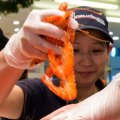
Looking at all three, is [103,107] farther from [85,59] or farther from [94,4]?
[94,4]

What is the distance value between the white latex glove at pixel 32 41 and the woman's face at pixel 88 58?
0.73 ft

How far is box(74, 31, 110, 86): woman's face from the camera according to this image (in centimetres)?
112

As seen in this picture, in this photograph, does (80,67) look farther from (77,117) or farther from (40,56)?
(77,117)

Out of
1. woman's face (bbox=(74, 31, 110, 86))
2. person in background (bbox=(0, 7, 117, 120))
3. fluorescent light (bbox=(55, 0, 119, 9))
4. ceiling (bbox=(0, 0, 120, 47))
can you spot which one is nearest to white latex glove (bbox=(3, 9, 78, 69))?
person in background (bbox=(0, 7, 117, 120))

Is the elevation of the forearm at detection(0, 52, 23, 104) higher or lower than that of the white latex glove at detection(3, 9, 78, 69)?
lower

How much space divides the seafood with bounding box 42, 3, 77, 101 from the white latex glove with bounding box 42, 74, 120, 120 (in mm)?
80

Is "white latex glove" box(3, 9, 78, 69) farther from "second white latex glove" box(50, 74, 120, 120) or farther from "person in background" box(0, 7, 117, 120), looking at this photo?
"second white latex glove" box(50, 74, 120, 120)

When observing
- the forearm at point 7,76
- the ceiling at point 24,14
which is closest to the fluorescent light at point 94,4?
the ceiling at point 24,14

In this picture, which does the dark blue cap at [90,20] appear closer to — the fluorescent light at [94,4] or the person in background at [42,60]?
the person in background at [42,60]

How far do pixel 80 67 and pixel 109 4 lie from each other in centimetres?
318

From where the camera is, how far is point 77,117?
70cm

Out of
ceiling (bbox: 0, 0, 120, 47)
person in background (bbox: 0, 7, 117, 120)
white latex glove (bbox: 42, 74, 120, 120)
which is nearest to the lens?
white latex glove (bbox: 42, 74, 120, 120)

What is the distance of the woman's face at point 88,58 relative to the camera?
3.69 feet

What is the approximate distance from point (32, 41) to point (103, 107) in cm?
34
